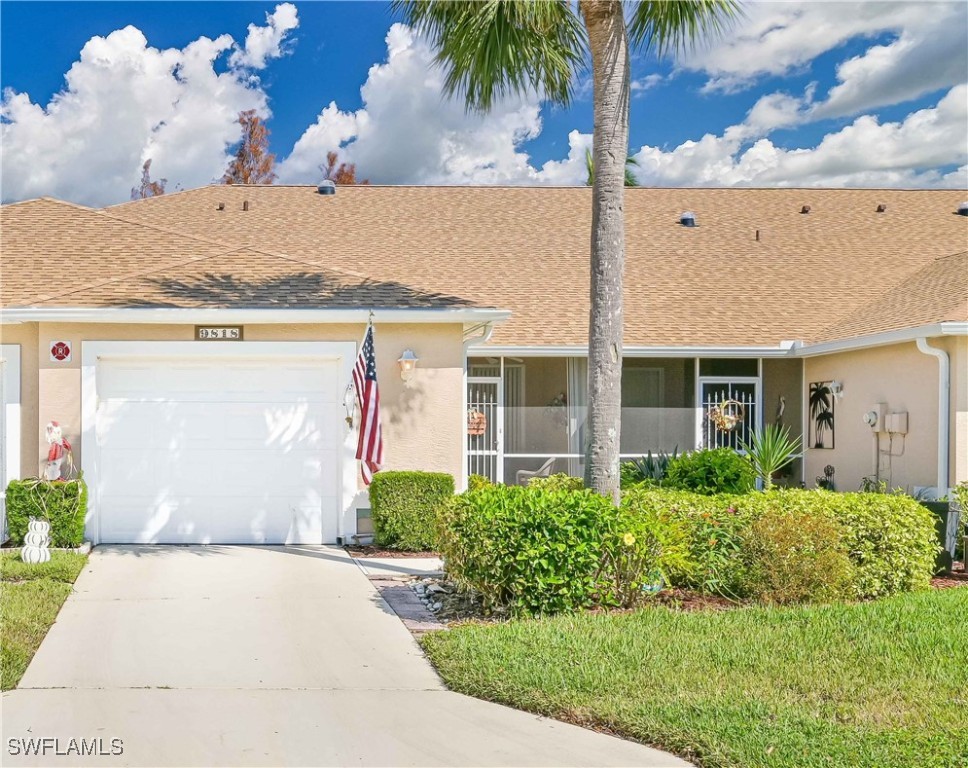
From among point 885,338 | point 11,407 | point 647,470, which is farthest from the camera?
point 647,470

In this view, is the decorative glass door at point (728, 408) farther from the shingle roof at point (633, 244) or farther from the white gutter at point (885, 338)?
the white gutter at point (885, 338)

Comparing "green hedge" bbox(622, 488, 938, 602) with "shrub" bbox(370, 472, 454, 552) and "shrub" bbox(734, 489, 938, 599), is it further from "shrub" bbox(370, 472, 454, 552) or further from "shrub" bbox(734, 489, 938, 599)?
"shrub" bbox(370, 472, 454, 552)

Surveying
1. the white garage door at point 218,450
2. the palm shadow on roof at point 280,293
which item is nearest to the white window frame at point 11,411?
the white garage door at point 218,450

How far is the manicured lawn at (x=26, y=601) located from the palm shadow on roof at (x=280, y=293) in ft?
10.9

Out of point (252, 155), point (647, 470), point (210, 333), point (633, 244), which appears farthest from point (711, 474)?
point (252, 155)

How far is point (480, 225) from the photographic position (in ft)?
62.5

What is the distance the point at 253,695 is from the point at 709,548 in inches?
174

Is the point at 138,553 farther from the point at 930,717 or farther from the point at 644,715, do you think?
the point at 930,717

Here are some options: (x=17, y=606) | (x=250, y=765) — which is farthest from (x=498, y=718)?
(x=17, y=606)

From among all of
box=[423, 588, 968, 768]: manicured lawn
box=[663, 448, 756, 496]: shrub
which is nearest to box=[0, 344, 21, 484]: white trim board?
box=[423, 588, 968, 768]: manicured lawn

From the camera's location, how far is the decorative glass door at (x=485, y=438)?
48.9ft

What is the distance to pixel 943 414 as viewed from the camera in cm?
1219

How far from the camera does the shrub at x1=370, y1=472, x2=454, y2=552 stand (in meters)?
11.3

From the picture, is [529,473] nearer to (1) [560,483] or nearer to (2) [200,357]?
(1) [560,483]
